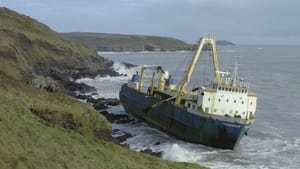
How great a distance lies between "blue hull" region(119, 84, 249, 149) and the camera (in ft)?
126

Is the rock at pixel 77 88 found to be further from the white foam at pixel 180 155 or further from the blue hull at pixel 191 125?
the white foam at pixel 180 155

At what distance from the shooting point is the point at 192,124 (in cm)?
4075

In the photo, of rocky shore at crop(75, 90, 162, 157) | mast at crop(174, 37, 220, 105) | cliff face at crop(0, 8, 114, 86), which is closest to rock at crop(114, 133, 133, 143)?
rocky shore at crop(75, 90, 162, 157)

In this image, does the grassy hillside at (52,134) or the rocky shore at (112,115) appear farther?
the rocky shore at (112,115)

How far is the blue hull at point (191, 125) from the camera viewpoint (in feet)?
126

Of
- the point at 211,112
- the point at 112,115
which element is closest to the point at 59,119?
the point at 211,112

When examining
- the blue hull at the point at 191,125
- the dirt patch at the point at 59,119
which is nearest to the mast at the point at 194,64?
the blue hull at the point at 191,125

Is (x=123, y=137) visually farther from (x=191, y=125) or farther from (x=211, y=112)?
(x=211, y=112)

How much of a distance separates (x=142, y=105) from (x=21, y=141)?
31.9 metres

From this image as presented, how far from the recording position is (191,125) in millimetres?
40906

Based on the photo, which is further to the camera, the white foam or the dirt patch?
the white foam

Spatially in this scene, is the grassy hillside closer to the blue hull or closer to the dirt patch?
the dirt patch

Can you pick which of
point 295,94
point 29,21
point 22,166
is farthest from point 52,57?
point 22,166

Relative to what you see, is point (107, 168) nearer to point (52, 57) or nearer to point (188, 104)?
point (188, 104)
